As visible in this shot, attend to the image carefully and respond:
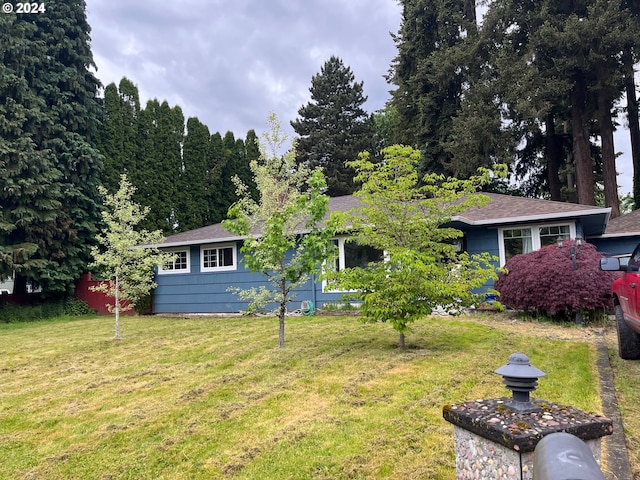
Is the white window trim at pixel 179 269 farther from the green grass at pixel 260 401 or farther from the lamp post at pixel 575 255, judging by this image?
the lamp post at pixel 575 255

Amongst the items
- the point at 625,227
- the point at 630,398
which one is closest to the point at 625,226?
the point at 625,227

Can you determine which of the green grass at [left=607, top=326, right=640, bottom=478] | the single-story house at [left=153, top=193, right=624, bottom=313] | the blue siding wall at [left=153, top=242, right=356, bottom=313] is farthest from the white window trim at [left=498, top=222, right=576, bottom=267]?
the blue siding wall at [left=153, top=242, right=356, bottom=313]

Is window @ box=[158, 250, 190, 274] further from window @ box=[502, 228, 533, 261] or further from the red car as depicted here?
the red car

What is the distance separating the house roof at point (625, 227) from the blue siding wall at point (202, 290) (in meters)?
9.22

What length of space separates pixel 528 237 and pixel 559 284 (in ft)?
9.47

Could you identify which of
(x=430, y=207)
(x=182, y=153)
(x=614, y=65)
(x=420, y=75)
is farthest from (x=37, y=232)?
(x=614, y=65)

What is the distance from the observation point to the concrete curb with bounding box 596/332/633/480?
8.45 feet

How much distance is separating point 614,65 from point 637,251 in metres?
14.6

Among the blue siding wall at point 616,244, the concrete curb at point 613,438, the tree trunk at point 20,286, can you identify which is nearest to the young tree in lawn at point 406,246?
the concrete curb at point 613,438

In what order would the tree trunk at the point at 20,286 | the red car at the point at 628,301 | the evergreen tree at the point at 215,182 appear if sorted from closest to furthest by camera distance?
1. the red car at the point at 628,301
2. the tree trunk at the point at 20,286
3. the evergreen tree at the point at 215,182

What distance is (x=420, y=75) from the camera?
2053cm

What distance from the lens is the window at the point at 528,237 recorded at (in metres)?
11.1

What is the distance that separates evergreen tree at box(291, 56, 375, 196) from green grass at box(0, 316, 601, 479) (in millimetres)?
22932

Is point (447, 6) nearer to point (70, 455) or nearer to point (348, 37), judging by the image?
point (348, 37)
